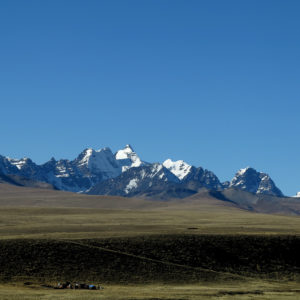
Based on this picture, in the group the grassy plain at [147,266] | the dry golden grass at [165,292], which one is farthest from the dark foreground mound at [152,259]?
the dry golden grass at [165,292]

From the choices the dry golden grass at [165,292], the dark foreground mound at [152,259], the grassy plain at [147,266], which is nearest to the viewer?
the dry golden grass at [165,292]

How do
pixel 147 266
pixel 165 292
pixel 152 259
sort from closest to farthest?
pixel 165 292, pixel 147 266, pixel 152 259

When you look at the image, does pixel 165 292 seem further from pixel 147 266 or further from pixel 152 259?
pixel 152 259

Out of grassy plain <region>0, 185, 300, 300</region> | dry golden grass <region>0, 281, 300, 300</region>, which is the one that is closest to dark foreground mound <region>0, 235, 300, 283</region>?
grassy plain <region>0, 185, 300, 300</region>

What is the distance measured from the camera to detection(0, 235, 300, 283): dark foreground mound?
89.9 m

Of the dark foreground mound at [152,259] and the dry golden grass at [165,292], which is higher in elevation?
the dark foreground mound at [152,259]

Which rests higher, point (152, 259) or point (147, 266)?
point (152, 259)

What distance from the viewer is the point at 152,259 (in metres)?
98.1

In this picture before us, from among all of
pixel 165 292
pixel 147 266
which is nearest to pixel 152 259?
pixel 147 266

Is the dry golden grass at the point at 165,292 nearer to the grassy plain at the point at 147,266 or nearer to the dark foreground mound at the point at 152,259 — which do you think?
the grassy plain at the point at 147,266

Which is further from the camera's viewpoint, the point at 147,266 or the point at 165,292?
the point at 147,266

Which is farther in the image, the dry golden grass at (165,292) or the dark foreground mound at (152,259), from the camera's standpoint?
the dark foreground mound at (152,259)

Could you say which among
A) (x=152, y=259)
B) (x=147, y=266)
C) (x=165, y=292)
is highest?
(x=152, y=259)

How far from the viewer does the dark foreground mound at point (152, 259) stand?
3541 inches
